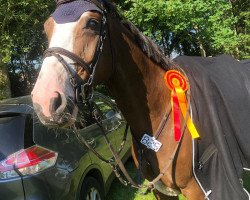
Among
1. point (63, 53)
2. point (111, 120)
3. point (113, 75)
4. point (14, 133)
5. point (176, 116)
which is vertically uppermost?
point (63, 53)

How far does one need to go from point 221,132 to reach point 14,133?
2.00m

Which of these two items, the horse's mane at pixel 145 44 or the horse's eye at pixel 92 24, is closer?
the horse's eye at pixel 92 24

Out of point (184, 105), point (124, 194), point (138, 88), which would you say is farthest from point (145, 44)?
point (124, 194)

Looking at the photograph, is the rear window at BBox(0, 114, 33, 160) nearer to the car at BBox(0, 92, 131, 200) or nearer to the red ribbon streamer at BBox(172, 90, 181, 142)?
the car at BBox(0, 92, 131, 200)

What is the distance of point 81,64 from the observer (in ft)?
7.64

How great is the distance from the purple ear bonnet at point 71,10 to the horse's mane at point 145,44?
25 centimetres

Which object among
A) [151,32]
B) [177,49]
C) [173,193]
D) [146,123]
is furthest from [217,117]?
[177,49]

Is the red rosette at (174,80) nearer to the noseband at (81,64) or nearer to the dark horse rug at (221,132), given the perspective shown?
the dark horse rug at (221,132)

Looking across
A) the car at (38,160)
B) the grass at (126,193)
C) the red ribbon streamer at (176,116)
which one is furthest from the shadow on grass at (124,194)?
the red ribbon streamer at (176,116)

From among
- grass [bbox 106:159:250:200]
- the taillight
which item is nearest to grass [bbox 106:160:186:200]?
grass [bbox 106:159:250:200]

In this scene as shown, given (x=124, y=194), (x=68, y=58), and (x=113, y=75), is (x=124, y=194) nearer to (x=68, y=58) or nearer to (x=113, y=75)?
(x=113, y=75)

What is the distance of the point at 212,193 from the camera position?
2.87 metres

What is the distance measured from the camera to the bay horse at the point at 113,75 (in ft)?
7.34

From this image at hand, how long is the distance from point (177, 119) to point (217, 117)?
30cm
